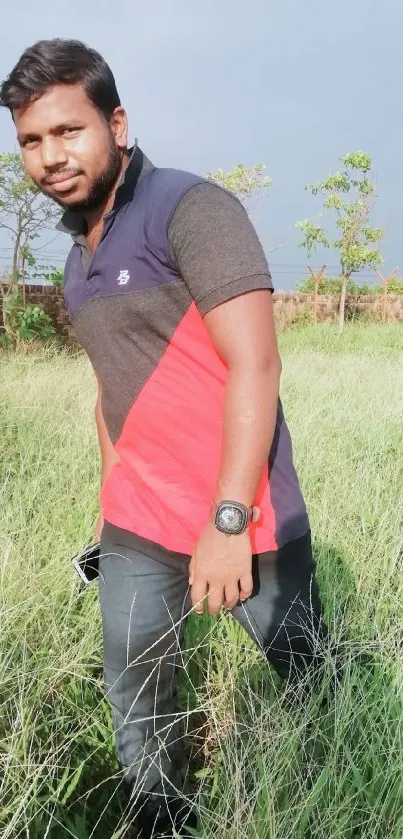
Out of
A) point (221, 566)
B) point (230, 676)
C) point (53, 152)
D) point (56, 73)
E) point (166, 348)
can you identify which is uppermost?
point (56, 73)

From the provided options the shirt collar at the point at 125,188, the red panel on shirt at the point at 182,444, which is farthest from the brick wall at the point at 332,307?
the red panel on shirt at the point at 182,444

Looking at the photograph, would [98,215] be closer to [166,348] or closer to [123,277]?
[123,277]

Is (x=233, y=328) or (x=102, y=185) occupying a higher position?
(x=102, y=185)

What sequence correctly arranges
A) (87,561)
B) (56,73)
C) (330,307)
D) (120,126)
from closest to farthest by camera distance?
(56,73), (120,126), (87,561), (330,307)

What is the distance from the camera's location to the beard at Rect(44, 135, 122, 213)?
1479mm

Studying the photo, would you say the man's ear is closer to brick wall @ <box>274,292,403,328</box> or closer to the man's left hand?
the man's left hand

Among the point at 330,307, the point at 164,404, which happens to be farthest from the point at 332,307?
the point at 164,404

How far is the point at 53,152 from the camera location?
1425 mm

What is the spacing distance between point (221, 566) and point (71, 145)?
0.84 m

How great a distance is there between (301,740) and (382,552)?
113cm

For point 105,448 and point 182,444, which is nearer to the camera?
point 182,444

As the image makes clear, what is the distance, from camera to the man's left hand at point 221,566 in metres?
1.35

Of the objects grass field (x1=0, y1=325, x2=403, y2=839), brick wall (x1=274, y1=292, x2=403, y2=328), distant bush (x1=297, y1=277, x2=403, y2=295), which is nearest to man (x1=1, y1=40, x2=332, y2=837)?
grass field (x1=0, y1=325, x2=403, y2=839)

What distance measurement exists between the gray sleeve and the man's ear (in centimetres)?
28
